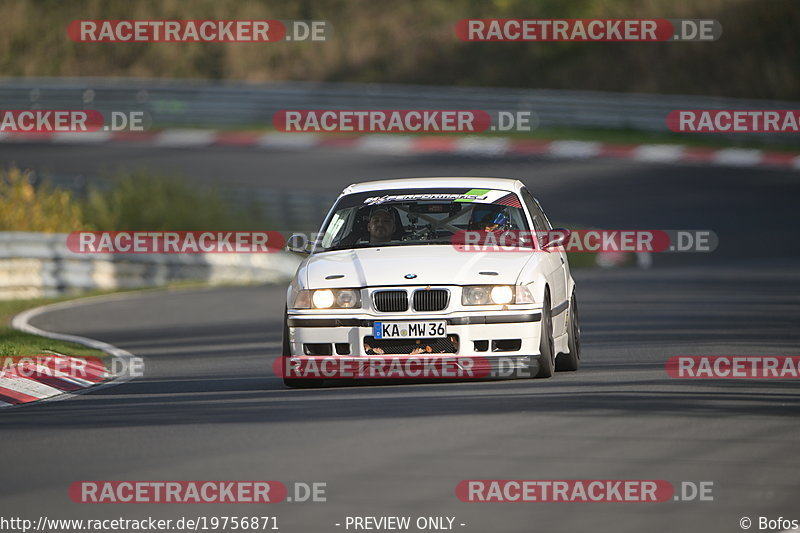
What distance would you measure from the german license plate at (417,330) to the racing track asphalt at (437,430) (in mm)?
393

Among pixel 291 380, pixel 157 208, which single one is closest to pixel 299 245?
pixel 291 380

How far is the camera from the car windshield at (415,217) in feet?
39.7

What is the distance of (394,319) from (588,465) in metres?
3.25

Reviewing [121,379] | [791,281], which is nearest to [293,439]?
[121,379]

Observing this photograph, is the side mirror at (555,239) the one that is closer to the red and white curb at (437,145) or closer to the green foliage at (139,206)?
the green foliage at (139,206)

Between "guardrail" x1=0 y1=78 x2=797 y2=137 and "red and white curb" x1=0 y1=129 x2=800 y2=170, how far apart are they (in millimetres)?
829

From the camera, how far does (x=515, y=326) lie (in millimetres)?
11031

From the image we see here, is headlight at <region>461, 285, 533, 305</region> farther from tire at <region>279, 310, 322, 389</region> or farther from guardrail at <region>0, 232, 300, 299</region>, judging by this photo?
guardrail at <region>0, 232, 300, 299</region>

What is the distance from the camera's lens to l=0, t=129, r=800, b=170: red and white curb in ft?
117

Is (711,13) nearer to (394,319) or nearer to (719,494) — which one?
(394,319)

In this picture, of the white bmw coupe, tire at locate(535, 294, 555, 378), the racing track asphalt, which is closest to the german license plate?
the white bmw coupe

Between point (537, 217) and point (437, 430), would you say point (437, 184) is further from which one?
point (437, 430)

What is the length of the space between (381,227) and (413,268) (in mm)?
983

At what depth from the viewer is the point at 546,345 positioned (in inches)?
442
